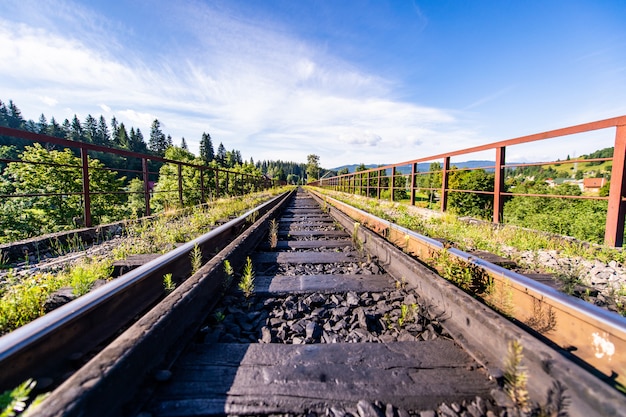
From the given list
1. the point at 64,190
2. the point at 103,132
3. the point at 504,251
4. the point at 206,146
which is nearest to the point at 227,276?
the point at 504,251

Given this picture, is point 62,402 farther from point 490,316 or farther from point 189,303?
point 490,316

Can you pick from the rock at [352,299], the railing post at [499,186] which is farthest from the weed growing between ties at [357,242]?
the railing post at [499,186]

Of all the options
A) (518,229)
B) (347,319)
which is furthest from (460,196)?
(347,319)

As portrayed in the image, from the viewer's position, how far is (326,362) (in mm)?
1248

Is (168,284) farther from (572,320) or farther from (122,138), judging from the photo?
(122,138)

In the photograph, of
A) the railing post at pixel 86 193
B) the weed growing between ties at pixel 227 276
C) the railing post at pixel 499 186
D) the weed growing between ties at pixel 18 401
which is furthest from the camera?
the railing post at pixel 499 186

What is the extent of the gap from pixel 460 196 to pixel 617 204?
25.1 metres

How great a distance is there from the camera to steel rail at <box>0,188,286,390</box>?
3.41 feet

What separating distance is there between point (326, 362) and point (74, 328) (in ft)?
3.94

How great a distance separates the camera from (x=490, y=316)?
129cm

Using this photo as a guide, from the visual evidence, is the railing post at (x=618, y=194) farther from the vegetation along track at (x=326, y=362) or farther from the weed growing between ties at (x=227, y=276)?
the weed growing between ties at (x=227, y=276)

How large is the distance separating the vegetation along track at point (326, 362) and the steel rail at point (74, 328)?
0.33 meters

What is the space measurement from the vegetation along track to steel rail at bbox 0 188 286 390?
1.10 ft

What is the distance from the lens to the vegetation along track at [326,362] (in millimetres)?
917
